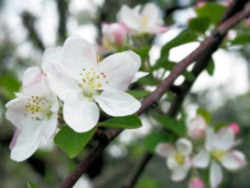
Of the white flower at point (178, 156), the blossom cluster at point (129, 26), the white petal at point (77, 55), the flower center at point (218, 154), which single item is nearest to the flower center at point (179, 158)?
the white flower at point (178, 156)

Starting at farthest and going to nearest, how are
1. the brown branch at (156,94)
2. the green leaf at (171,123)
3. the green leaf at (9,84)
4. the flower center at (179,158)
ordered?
the flower center at (179,158) → the green leaf at (171,123) → the green leaf at (9,84) → the brown branch at (156,94)

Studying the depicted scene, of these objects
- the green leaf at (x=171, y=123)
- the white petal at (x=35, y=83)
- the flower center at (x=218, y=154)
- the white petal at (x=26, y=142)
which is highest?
the white petal at (x=35, y=83)

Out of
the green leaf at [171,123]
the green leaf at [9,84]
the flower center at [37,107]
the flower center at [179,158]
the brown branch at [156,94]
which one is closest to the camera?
the brown branch at [156,94]

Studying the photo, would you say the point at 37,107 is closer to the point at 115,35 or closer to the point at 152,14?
the point at 115,35

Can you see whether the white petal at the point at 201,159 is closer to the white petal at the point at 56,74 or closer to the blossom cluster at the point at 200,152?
the blossom cluster at the point at 200,152

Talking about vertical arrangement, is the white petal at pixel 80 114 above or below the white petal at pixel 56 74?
below

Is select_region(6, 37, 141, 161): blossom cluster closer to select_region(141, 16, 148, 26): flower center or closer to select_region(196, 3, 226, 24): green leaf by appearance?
select_region(141, 16, 148, 26): flower center
